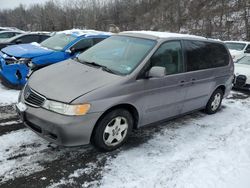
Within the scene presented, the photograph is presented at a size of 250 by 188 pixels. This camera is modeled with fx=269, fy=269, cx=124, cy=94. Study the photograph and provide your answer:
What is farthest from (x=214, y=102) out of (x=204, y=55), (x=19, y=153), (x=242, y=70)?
(x=19, y=153)

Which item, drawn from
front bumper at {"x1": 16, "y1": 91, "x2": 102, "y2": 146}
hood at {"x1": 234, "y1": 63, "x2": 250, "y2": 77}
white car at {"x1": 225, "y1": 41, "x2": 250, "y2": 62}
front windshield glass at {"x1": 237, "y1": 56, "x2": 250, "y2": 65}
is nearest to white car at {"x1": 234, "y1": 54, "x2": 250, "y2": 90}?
hood at {"x1": 234, "y1": 63, "x2": 250, "y2": 77}

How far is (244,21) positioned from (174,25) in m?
10.7

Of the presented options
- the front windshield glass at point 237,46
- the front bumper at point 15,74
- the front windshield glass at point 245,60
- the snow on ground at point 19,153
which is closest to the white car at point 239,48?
the front windshield glass at point 237,46

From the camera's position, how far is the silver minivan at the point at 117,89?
11.6ft

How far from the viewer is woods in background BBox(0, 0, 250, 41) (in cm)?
2900

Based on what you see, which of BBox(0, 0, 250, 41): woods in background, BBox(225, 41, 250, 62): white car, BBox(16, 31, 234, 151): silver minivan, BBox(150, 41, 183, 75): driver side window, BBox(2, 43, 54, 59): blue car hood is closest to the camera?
BBox(16, 31, 234, 151): silver minivan

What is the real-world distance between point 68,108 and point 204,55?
10.7 feet

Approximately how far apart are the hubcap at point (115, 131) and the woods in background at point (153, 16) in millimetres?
24562

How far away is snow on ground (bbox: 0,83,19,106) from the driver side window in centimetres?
349

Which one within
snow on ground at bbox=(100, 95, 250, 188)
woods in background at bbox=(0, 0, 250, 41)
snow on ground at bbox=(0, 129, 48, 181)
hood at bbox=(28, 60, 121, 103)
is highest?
woods in background at bbox=(0, 0, 250, 41)

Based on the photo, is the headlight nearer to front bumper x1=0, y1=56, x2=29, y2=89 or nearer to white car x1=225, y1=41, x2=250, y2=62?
front bumper x1=0, y1=56, x2=29, y2=89

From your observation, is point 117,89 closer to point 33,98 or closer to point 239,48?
point 33,98

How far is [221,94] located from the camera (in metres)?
6.32

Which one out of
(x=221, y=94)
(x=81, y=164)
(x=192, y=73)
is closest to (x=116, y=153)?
(x=81, y=164)
